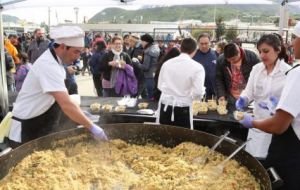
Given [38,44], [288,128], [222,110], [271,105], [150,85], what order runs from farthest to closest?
[38,44]
[150,85]
[222,110]
[271,105]
[288,128]

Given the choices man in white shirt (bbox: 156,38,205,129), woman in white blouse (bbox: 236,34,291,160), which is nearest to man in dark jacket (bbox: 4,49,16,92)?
man in white shirt (bbox: 156,38,205,129)

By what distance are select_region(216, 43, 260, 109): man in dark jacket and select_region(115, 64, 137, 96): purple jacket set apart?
1.62 m

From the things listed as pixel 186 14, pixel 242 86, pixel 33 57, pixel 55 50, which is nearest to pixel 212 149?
pixel 55 50

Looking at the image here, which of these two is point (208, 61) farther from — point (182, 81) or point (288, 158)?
point (288, 158)

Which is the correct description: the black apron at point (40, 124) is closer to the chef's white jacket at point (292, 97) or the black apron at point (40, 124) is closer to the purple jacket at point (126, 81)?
the chef's white jacket at point (292, 97)

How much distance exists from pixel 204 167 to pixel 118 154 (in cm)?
63

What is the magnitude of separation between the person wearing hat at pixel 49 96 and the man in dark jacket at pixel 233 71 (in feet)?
7.76

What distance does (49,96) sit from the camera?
241cm

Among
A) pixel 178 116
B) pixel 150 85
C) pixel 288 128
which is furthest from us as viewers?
pixel 150 85

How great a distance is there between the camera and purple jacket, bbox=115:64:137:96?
555cm

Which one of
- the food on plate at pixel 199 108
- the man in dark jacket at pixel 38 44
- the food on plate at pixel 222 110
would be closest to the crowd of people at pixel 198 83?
the food on plate at pixel 222 110

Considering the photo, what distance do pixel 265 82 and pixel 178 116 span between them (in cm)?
102

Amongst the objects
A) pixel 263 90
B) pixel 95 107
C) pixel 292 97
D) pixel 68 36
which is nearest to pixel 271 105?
pixel 263 90

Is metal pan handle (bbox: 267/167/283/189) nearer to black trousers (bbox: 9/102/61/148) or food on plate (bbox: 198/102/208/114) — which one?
black trousers (bbox: 9/102/61/148)
